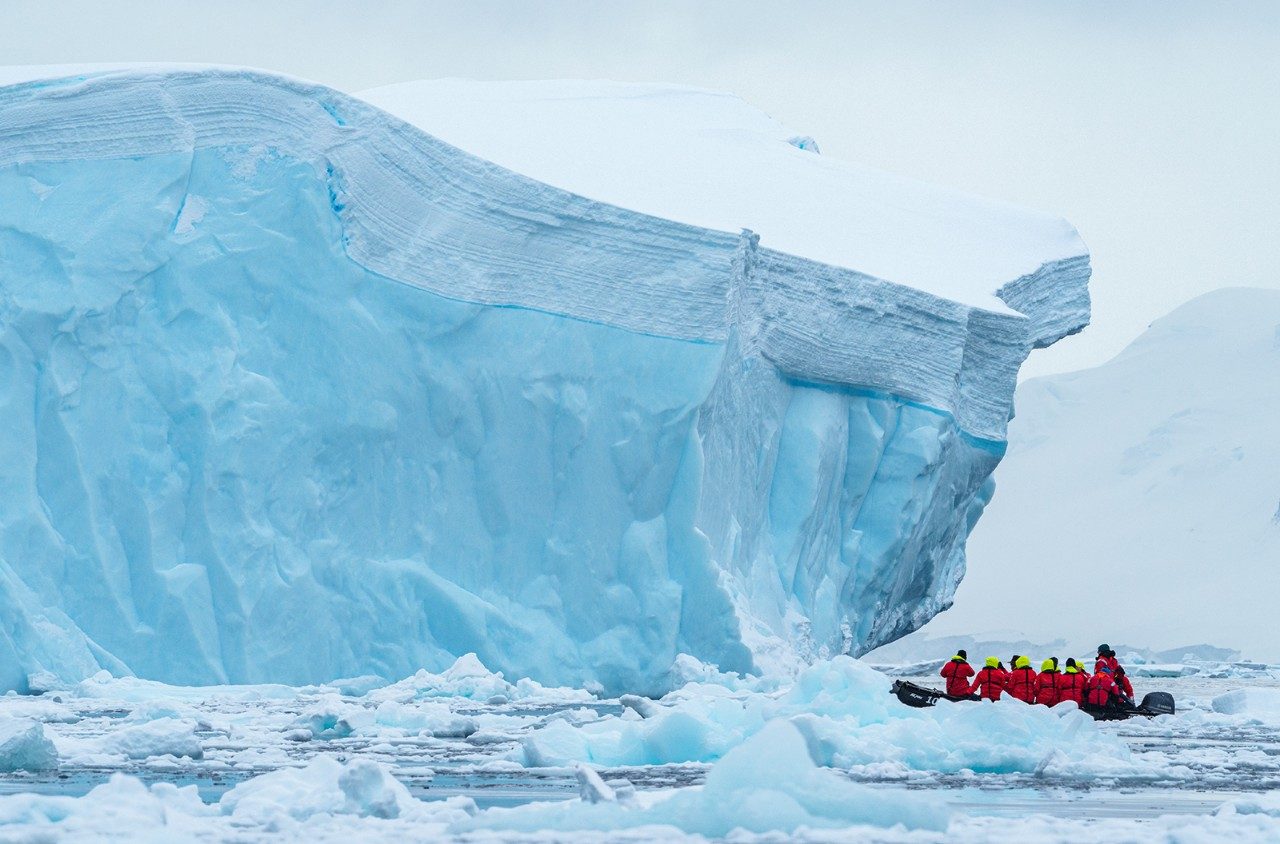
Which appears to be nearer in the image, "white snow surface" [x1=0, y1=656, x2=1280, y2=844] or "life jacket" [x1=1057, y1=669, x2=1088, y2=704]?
"white snow surface" [x1=0, y1=656, x2=1280, y2=844]

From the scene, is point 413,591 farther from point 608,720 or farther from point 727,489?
point 608,720

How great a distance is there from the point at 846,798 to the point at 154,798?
2.32m

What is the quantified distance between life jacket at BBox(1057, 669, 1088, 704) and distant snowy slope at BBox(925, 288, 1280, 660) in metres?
32.6

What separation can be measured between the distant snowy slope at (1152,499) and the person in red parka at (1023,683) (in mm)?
33071

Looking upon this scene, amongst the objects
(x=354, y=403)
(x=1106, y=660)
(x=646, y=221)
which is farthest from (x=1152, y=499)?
(x=354, y=403)

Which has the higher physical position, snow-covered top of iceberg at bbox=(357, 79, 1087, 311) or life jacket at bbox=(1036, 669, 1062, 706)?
snow-covered top of iceberg at bbox=(357, 79, 1087, 311)

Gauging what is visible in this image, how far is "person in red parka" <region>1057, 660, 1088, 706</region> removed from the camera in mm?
13023

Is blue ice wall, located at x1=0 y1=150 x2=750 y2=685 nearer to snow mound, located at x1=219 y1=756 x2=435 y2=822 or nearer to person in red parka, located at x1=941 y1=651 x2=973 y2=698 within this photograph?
person in red parka, located at x1=941 y1=651 x2=973 y2=698

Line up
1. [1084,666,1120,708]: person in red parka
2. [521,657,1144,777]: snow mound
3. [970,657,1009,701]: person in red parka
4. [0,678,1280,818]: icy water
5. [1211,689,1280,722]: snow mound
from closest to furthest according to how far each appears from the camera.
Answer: [0,678,1280,818]: icy water < [521,657,1144,777]: snow mound < [970,657,1009,701]: person in red parka < [1084,666,1120,708]: person in red parka < [1211,689,1280,722]: snow mound

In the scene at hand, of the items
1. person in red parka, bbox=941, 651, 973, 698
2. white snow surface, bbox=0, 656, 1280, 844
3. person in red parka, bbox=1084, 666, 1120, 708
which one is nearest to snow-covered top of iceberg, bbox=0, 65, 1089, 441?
white snow surface, bbox=0, 656, 1280, 844

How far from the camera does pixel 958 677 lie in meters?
12.9

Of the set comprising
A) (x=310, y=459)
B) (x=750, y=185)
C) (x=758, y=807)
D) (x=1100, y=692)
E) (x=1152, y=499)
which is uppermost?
(x=750, y=185)

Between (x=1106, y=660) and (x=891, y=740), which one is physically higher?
(x=891, y=740)

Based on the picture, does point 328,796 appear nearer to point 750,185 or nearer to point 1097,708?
point 1097,708
